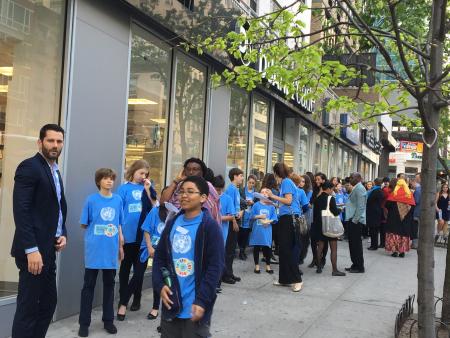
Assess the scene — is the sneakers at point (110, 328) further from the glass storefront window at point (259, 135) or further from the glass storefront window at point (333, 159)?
the glass storefront window at point (333, 159)

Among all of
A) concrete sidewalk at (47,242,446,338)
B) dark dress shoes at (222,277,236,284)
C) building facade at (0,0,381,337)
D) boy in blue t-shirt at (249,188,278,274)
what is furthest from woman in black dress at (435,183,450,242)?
dark dress shoes at (222,277,236,284)

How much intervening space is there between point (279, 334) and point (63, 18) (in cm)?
428

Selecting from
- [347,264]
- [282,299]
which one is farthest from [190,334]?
[347,264]

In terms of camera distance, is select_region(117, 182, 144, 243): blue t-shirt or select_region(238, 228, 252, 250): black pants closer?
select_region(117, 182, 144, 243): blue t-shirt

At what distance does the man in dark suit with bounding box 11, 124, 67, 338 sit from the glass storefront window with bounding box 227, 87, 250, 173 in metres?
6.47

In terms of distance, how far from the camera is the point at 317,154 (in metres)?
19.5

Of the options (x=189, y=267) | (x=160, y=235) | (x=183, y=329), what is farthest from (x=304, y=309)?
(x=189, y=267)

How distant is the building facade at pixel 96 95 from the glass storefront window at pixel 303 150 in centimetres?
786

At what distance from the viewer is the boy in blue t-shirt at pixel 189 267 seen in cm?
328

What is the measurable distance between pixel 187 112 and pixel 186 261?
5.48 m

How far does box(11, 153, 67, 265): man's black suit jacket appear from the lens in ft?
12.0

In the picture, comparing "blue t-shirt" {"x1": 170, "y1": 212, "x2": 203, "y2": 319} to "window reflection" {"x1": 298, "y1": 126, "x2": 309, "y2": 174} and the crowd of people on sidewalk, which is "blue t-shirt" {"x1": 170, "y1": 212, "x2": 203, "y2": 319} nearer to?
the crowd of people on sidewalk

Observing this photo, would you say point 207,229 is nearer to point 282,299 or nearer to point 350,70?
point 350,70

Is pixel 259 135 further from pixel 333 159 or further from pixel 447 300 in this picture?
pixel 333 159
